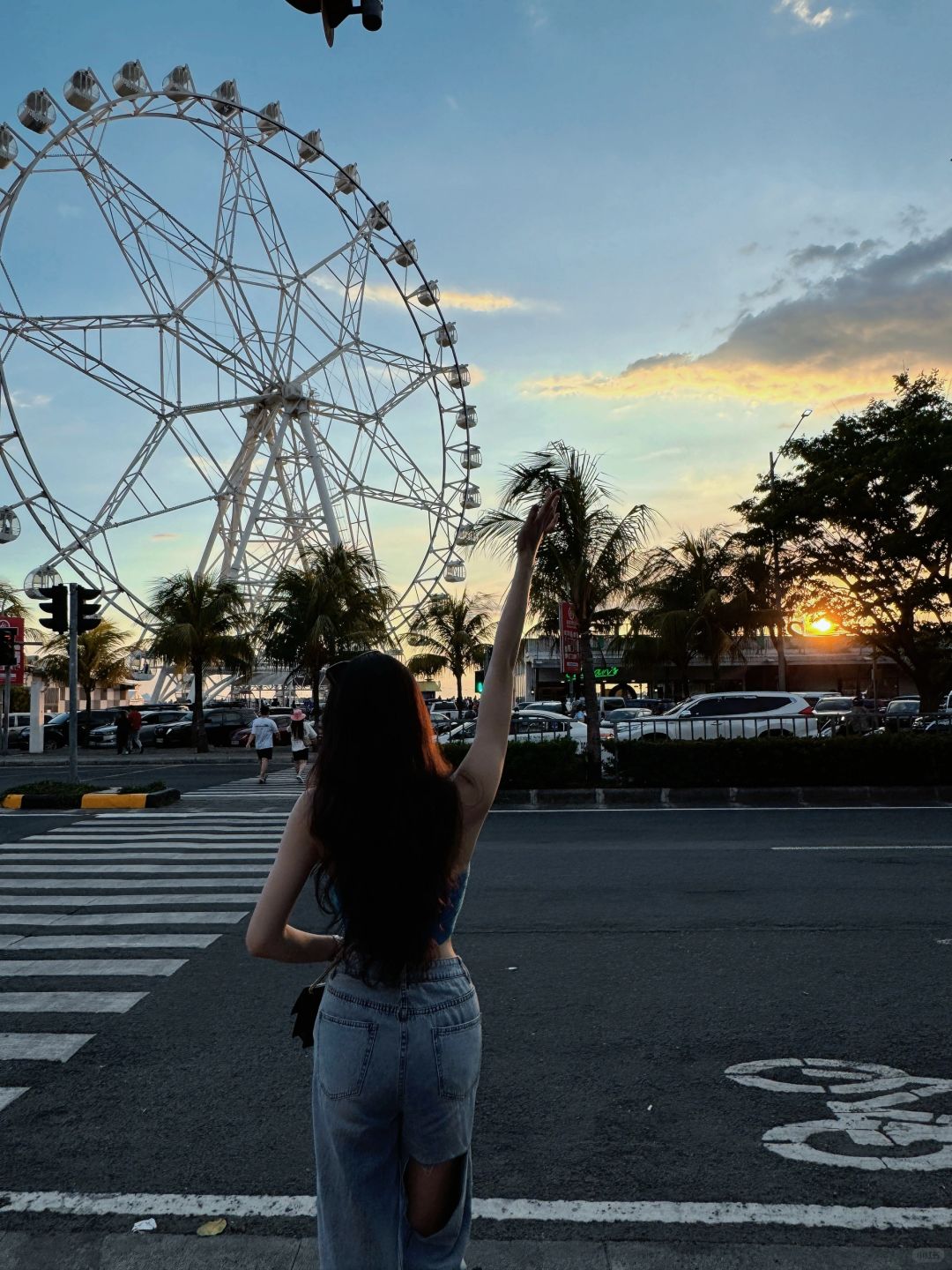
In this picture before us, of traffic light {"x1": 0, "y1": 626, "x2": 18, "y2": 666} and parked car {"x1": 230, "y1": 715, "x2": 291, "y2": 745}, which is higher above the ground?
traffic light {"x1": 0, "y1": 626, "x2": 18, "y2": 666}

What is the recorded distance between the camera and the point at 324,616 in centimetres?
3506

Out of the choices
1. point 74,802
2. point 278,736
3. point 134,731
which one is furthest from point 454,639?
point 74,802

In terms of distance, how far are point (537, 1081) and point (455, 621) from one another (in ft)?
151

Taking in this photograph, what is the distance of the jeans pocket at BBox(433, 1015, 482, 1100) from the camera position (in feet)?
7.43

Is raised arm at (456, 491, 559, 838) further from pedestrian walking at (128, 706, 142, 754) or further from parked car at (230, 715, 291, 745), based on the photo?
parked car at (230, 715, 291, 745)

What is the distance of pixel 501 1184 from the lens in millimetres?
3916

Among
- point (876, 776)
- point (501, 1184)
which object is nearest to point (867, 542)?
point (876, 776)

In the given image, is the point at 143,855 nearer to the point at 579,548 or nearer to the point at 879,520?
the point at 579,548

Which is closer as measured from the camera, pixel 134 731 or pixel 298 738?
pixel 298 738

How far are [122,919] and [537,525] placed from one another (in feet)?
22.4

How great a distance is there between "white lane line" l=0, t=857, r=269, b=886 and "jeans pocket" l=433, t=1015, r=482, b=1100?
8684 millimetres

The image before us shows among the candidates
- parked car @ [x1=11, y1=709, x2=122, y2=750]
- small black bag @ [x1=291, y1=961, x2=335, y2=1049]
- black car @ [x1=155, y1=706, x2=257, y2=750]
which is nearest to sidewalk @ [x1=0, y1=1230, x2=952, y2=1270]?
small black bag @ [x1=291, y1=961, x2=335, y2=1049]

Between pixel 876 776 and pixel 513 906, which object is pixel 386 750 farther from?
pixel 876 776

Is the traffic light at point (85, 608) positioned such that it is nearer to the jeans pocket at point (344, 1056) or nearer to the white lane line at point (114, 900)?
the white lane line at point (114, 900)
